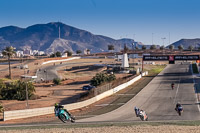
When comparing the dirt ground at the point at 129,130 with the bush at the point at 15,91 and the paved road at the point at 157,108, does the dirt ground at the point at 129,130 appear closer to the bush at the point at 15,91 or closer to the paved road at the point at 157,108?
the paved road at the point at 157,108

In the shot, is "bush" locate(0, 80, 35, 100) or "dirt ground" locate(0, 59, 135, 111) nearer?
"dirt ground" locate(0, 59, 135, 111)

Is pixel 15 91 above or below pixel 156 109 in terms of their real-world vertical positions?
above

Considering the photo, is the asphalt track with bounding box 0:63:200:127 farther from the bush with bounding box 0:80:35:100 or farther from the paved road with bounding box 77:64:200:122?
the bush with bounding box 0:80:35:100

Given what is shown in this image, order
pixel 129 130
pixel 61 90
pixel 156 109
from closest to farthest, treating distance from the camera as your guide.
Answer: pixel 129 130
pixel 156 109
pixel 61 90

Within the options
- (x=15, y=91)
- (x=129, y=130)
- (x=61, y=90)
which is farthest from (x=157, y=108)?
(x=61, y=90)

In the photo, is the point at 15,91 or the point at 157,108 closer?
the point at 157,108

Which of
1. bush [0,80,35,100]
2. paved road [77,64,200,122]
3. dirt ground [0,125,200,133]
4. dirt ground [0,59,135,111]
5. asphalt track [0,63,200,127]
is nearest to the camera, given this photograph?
dirt ground [0,125,200,133]

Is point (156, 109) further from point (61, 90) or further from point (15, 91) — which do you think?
point (61, 90)

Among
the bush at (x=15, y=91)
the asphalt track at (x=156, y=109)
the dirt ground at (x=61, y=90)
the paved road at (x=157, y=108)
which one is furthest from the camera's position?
the bush at (x=15, y=91)

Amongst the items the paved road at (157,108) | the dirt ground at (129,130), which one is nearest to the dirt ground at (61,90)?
the paved road at (157,108)

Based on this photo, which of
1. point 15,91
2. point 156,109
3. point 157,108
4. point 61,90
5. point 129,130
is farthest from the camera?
point 61,90

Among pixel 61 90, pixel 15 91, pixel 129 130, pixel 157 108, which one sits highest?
pixel 129 130

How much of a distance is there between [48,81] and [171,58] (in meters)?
33.6

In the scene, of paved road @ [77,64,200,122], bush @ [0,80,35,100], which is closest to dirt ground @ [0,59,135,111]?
bush @ [0,80,35,100]
